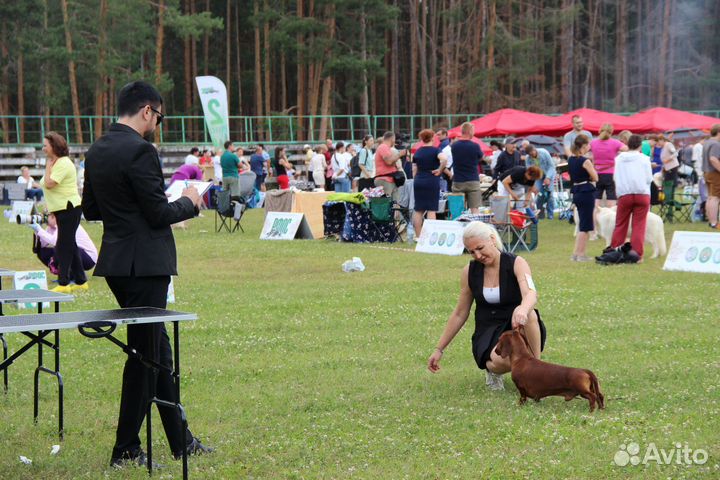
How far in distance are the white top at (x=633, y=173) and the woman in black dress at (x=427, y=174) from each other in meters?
3.44

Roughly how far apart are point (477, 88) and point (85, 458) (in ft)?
164

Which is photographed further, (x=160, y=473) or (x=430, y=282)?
(x=430, y=282)

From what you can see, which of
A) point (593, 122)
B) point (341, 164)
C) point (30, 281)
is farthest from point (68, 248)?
point (593, 122)

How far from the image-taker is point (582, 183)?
13.7m

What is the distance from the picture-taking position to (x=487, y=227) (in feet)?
20.7

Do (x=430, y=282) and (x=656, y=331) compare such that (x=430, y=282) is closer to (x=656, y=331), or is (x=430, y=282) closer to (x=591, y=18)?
(x=656, y=331)

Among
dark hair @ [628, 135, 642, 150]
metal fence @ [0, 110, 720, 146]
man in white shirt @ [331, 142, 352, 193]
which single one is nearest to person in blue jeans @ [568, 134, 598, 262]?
dark hair @ [628, 135, 642, 150]

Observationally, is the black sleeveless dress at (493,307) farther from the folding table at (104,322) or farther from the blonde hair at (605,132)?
the blonde hair at (605,132)

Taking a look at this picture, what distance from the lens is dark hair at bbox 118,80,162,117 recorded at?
4.86 meters

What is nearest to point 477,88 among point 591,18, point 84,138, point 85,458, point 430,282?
point 591,18

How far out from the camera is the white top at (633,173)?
13.1 metres

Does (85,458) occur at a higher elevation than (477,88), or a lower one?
lower

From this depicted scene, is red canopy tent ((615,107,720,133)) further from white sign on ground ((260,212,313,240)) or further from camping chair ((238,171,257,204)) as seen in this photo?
white sign on ground ((260,212,313,240))

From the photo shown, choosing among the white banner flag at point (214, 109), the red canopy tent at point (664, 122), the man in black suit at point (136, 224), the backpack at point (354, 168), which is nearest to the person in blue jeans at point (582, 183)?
the man in black suit at point (136, 224)
